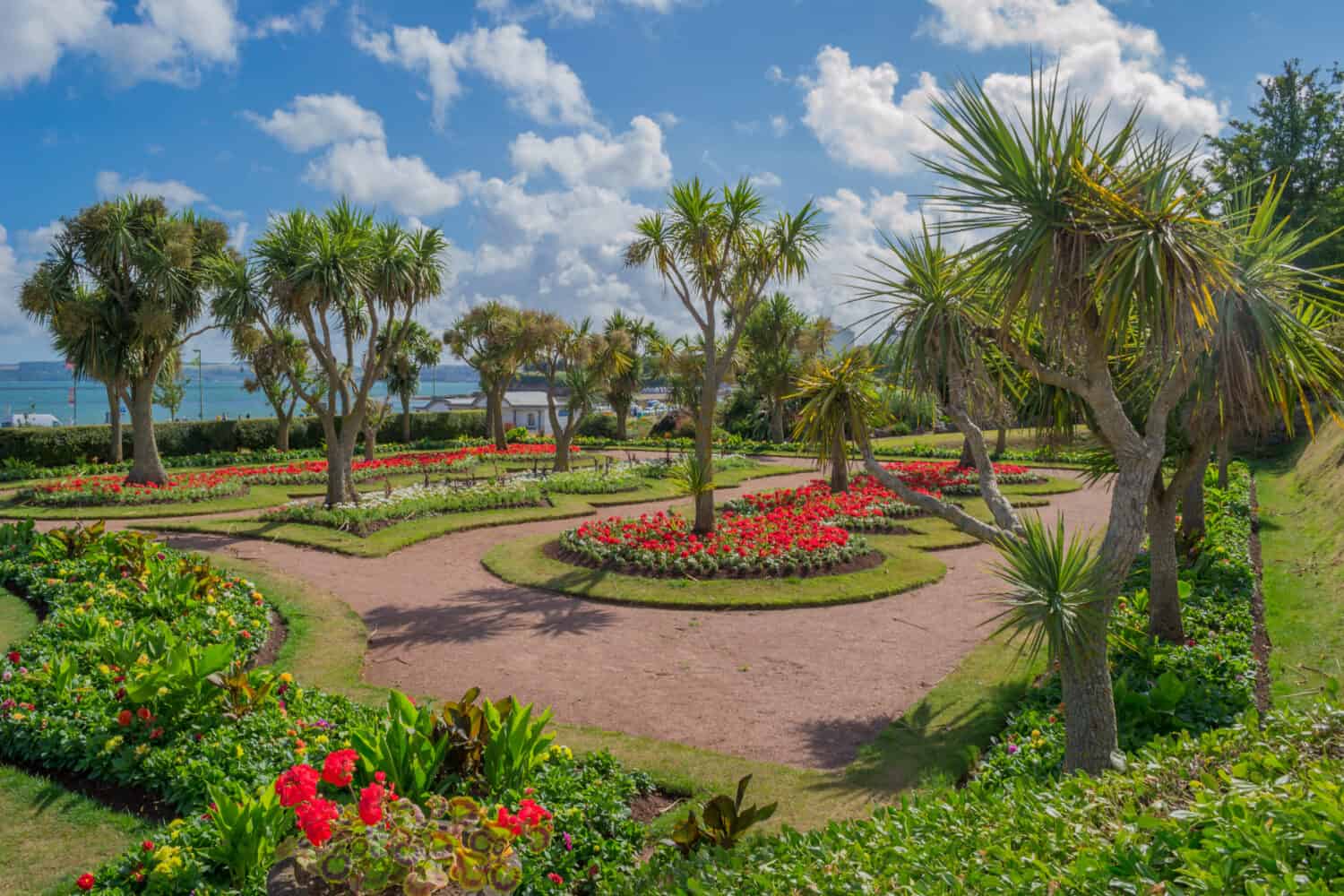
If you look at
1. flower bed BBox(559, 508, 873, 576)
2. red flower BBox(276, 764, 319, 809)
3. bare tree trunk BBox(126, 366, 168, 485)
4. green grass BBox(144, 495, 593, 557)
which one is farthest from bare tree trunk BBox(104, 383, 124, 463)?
red flower BBox(276, 764, 319, 809)

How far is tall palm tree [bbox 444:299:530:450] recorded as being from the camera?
29.1 metres

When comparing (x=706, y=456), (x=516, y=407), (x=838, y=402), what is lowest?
(x=706, y=456)

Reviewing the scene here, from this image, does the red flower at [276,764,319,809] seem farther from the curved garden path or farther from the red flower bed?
the red flower bed

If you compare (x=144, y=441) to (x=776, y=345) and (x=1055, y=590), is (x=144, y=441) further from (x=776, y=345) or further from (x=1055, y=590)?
(x=776, y=345)

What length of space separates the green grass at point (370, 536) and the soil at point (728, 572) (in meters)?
3.58

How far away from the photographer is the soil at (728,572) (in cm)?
1241

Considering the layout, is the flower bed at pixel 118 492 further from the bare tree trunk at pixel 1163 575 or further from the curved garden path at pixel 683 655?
the bare tree trunk at pixel 1163 575

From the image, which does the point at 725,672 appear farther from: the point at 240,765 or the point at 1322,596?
the point at 1322,596

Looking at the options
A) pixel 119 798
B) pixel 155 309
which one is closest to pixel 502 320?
pixel 155 309

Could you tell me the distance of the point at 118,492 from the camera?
2044 cm

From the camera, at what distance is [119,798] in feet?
18.6

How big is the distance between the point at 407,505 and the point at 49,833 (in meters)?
13.2

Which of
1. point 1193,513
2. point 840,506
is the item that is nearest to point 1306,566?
point 1193,513

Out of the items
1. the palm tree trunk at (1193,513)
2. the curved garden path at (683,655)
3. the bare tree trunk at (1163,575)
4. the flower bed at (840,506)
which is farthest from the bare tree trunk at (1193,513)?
the flower bed at (840,506)
